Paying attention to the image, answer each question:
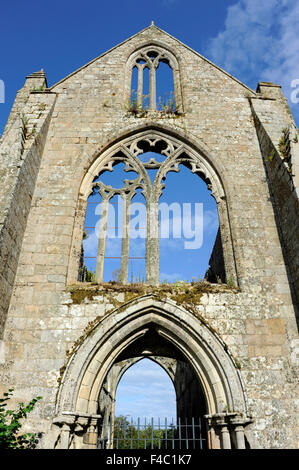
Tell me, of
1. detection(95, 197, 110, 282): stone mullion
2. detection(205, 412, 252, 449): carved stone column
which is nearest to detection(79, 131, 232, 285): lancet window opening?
detection(95, 197, 110, 282): stone mullion

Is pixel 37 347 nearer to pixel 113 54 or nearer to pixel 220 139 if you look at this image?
pixel 220 139

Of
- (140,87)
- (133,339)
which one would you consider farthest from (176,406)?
(140,87)

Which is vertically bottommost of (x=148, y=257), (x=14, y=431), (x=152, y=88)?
(x=14, y=431)

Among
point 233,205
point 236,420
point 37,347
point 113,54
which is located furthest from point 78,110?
point 236,420

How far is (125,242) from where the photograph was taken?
710 cm

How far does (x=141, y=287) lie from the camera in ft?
20.4

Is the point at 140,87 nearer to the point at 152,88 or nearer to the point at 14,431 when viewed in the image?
the point at 152,88

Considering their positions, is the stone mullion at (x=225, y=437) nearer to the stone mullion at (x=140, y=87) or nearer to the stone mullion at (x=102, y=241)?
the stone mullion at (x=102, y=241)

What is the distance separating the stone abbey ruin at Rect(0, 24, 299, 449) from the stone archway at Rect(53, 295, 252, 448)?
0.06ft

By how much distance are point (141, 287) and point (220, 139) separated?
3904 mm

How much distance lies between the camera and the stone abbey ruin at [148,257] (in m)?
5.35

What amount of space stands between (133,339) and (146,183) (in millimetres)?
3245

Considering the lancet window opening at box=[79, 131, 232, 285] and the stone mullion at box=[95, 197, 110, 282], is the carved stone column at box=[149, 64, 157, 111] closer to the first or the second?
the lancet window opening at box=[79, 131, 232, 285]

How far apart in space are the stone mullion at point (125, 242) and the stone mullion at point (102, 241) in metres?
0.37
